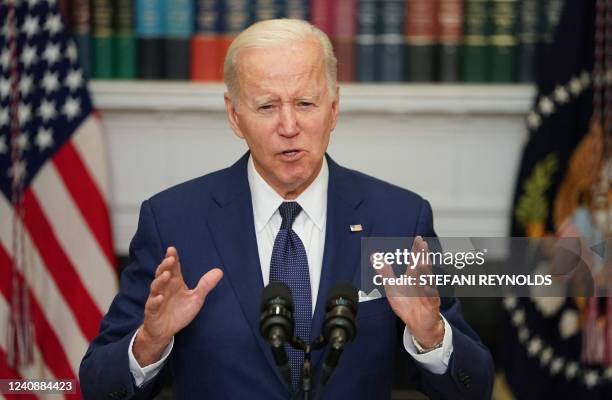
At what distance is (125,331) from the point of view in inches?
86.9

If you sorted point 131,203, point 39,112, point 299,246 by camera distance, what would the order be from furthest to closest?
point 131,203 < point 39,112 < point 299,246

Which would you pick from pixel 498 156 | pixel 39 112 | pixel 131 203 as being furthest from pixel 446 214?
pixel 39 112

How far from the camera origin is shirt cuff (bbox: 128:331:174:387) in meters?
2.11

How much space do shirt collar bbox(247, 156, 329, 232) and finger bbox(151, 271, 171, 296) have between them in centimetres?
44

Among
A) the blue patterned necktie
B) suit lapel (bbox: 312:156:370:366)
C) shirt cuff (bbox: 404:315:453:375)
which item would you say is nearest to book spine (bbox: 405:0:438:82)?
suit lapel (bbox: 312:156:370:366)

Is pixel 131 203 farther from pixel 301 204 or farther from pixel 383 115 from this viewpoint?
pixel 301 204

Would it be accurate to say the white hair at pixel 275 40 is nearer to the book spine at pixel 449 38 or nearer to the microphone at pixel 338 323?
the microphone at pixel 338 323

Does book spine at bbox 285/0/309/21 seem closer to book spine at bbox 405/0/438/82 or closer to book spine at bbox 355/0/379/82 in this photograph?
book spine at bbox 355/0/379/82

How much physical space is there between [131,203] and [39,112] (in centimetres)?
54

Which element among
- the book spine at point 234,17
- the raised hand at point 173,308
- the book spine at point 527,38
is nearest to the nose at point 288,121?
the raised hand at point 173,308

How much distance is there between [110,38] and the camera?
394cm

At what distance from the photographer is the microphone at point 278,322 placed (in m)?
1.66

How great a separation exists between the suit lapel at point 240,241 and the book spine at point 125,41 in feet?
5.56

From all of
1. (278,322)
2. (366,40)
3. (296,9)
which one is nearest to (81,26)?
(296,9)
